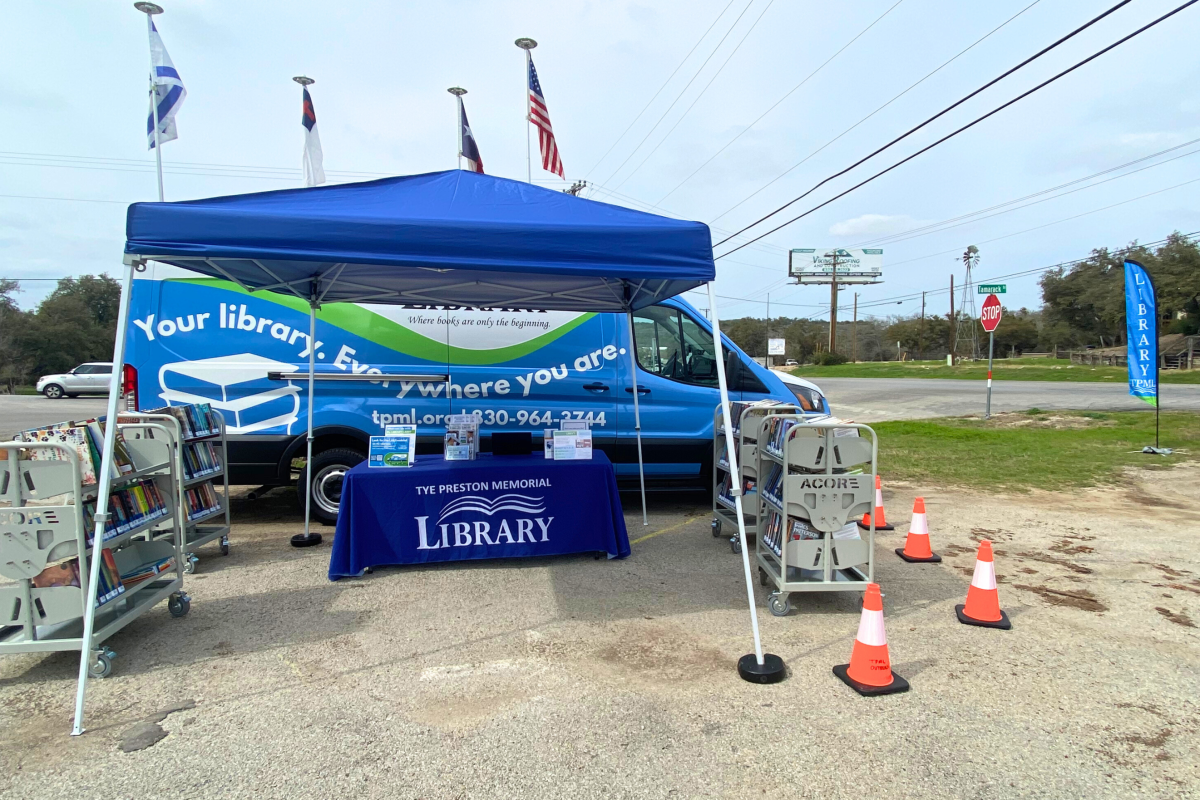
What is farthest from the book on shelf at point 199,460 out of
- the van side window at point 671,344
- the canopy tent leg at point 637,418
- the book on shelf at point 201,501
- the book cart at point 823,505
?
the book cart at point 823,505

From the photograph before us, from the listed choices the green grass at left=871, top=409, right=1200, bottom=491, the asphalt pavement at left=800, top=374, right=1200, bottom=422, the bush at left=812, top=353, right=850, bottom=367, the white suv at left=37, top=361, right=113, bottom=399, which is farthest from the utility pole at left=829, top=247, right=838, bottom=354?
the white suv at left=37, top=361, right=113, bottom=399

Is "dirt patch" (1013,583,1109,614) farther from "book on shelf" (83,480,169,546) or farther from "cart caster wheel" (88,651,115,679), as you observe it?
"book on shelf" (83,480,169,546)

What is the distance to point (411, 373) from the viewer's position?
5797 millimetres

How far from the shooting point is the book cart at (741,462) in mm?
5094

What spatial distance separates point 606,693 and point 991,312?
14.3 meters

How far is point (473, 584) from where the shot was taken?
4.40 metres

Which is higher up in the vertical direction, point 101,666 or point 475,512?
point 475,512

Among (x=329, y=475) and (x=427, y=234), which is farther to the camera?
(x=329, y=475)

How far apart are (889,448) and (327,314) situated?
364 inches

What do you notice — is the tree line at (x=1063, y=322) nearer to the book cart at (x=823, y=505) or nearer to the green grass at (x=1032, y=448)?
the green grass at (x=1032, y=448)

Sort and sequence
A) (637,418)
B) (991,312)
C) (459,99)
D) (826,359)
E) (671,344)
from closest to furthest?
(637,418) < (671,344) < (459,99) < (991,312) < (826,359)

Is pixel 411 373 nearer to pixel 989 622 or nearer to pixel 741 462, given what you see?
pixel 741 462

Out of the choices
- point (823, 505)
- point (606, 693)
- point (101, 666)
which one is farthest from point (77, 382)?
point (823, 505)

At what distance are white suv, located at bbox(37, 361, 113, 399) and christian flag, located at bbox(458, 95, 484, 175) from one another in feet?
84.3
